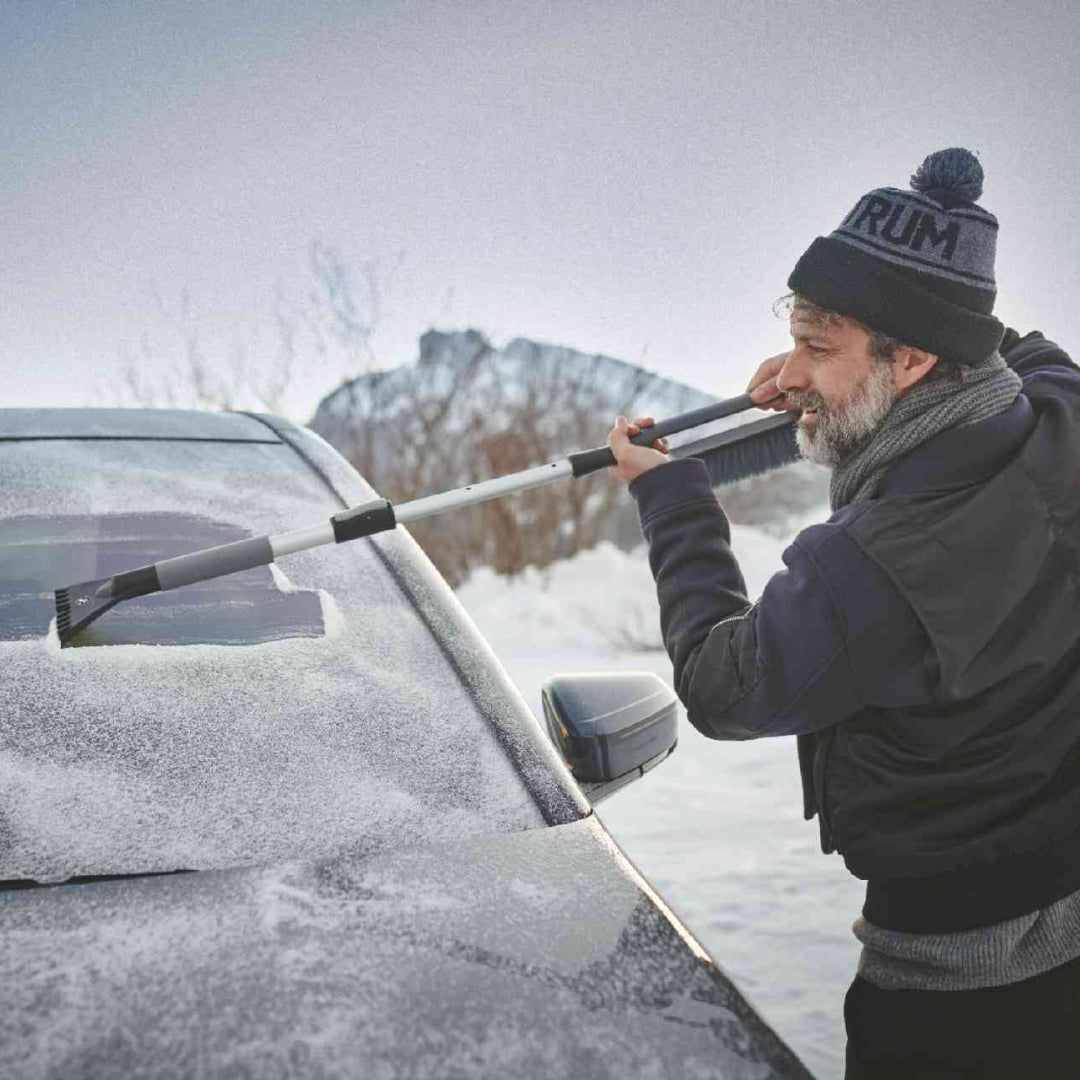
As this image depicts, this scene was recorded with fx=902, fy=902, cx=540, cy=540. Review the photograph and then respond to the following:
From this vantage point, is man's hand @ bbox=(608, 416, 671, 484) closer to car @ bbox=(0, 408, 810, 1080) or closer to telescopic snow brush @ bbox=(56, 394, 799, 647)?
telescopic snow brush @ bbox=(56, 394, 799, 647)

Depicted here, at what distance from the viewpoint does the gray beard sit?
1378 millimetres

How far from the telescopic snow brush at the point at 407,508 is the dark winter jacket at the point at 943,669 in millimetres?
450

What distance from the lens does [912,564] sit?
116 cm

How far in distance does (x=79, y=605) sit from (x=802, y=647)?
1.07m

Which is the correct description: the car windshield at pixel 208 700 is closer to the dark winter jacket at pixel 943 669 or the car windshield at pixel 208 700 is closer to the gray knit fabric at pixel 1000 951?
the dark winter jacket at pixel 943 669

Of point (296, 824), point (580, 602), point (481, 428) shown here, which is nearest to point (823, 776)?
point (296, 824)

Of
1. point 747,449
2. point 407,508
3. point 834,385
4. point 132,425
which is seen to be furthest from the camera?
point 132,425

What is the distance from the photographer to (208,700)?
1.27 m

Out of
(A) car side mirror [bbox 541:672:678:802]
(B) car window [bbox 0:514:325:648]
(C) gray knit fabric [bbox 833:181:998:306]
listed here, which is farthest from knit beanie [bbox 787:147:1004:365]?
(B) car window [bbox 0:514:325:648]

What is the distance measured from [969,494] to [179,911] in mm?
1078

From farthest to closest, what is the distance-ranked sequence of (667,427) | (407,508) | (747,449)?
(747,449), (667,427), (407,508)

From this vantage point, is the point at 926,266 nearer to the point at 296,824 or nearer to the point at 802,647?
the point at 802,647

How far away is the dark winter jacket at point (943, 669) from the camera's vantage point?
117 cm

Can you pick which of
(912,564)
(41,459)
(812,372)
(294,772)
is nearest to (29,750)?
(294,772)
